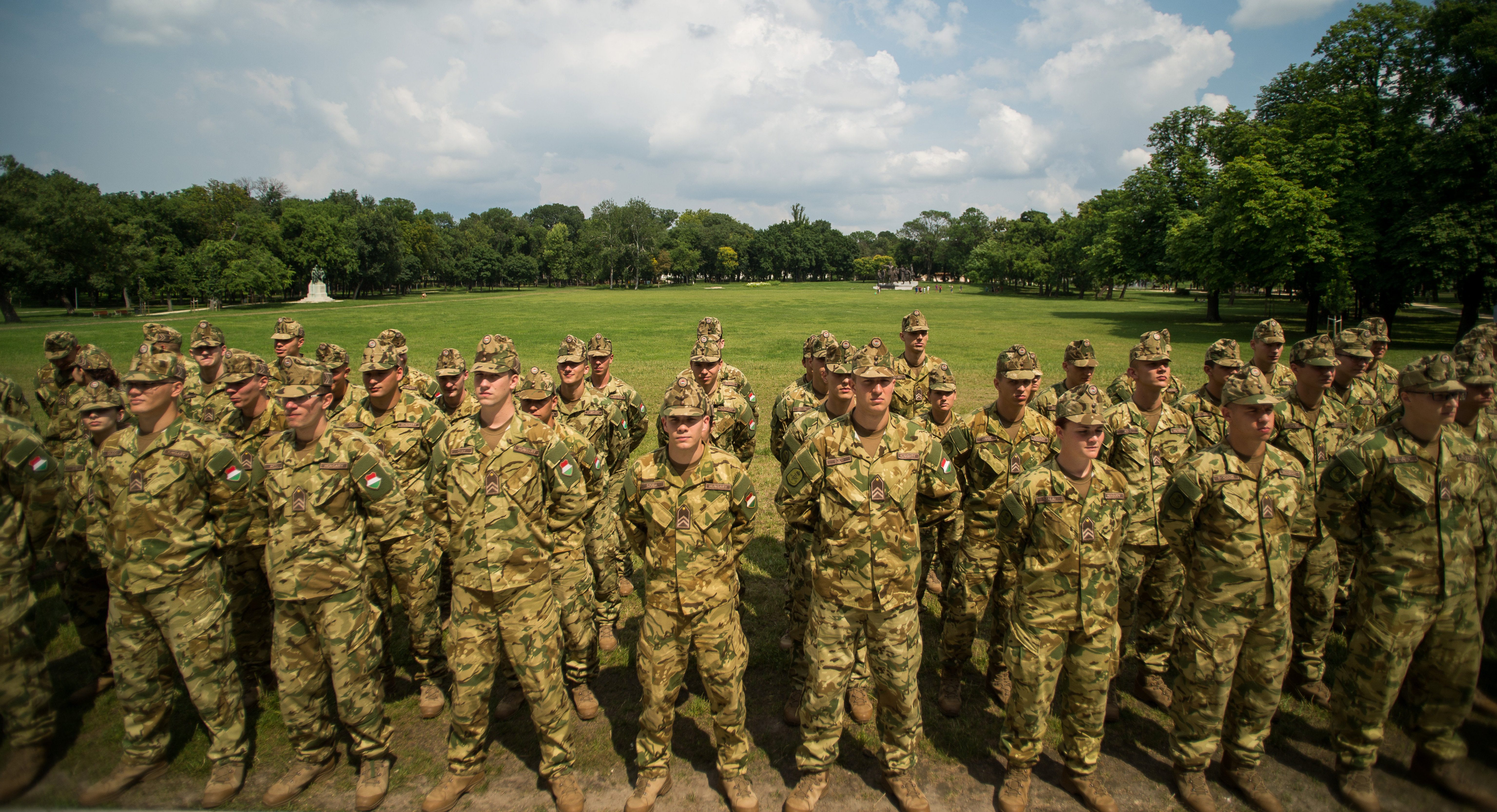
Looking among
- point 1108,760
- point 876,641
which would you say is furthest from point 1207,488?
point 876,641

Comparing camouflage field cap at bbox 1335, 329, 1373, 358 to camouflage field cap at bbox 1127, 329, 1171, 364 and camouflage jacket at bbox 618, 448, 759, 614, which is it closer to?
camouflage field cap at bbox 1127, 329, 1171, 364

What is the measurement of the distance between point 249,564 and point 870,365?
509 cm

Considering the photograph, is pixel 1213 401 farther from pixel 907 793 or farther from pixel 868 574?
pixel 907 793

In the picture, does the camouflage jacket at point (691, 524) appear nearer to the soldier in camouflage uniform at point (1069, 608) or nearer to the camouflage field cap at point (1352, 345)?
the soldier in camouflage uniform at point (1069, 608)

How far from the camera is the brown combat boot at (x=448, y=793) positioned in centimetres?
413

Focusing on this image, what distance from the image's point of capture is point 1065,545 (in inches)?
163

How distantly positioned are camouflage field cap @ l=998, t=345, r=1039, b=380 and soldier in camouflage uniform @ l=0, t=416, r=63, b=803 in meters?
6.44

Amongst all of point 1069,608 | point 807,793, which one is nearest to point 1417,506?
point 1069,608

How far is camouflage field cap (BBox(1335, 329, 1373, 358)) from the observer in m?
6.00

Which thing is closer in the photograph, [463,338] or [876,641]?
[876,641]

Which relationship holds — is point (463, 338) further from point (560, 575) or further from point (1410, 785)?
point (1410, 785)

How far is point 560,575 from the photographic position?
5.04 m

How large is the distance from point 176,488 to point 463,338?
1189 inches

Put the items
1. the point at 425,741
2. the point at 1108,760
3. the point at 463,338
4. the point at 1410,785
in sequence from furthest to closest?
the point at 463,338, the point at 425,741, the point at 1108,760, the point at 1410,785
